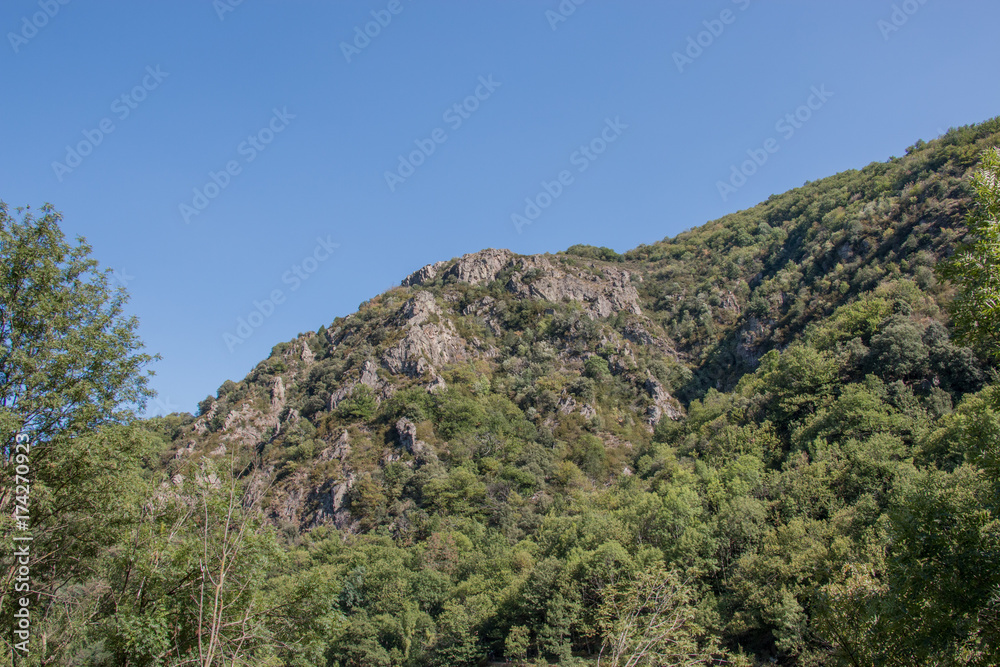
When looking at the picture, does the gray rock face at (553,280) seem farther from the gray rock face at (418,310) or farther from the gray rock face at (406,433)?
the gray rock face at (406,433)

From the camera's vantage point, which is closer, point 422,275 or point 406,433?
point 406,433

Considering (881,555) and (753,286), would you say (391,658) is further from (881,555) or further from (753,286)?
(753,286)

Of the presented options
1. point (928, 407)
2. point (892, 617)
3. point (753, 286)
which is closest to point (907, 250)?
point (928, 407)

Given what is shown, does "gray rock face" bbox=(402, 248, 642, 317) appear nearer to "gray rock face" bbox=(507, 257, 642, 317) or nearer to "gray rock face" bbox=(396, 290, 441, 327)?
"gray rock face" bbox=(507, 257, 642, 317)

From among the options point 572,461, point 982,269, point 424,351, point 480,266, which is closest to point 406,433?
point 424,351

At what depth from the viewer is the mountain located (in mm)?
31500

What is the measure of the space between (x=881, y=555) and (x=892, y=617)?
16329 millimetres

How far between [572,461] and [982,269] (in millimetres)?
63126

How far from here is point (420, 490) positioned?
211 ft

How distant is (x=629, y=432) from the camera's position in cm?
7631

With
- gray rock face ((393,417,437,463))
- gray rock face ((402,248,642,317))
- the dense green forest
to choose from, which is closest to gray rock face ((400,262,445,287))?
the dense green forest

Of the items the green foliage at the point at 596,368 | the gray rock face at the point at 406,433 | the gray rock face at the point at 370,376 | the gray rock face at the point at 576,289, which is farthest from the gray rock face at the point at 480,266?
the gray rock face at the point at 406,433

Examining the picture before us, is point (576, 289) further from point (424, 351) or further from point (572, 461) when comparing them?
point (572, 461)

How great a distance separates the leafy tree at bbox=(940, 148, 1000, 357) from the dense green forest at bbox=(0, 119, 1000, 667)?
63 mm
